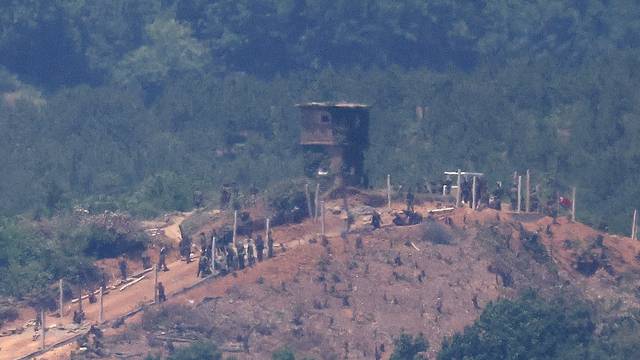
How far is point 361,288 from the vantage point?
68.9 m

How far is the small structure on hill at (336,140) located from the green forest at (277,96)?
590cm

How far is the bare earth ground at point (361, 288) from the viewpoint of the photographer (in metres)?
65.8

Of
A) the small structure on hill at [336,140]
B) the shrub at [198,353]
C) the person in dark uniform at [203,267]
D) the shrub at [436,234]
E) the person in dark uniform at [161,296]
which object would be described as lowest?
the shrub at [198,353]

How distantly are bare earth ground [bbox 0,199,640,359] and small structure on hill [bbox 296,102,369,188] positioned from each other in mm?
3745

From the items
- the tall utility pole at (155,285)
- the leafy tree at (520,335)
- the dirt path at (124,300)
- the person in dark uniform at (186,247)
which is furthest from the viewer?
the person in dark uniform at (186,247)

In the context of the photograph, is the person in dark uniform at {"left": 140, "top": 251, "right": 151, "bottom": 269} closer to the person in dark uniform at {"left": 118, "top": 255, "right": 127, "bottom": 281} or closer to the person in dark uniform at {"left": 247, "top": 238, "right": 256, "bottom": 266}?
the person in dark uniform at {"left": 118, "top": 255, "right": 127, "bottom": 281}

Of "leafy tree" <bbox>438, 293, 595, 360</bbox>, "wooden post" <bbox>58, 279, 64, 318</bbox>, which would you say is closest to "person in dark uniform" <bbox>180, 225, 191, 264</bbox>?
"wooden post" <bbox>58, 279, 64, 318</bbox>

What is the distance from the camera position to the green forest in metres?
97.7

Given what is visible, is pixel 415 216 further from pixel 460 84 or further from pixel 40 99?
pixel 40 99

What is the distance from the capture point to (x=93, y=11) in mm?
134875

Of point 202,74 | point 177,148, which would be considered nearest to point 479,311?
point 177,148

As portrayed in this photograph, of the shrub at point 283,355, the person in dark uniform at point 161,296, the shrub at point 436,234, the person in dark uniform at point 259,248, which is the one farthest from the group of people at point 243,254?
the shrub at point 283,355

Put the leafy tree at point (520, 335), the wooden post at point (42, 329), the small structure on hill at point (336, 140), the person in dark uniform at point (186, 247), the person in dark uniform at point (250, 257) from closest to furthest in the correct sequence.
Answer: the leafy tree at point (520, 335)
the wooden post at point (42, 329)
the person in dark uniform at point (250, 257)
the person in dark uniform at point (186, 247)
the small structure on hill at point (336, 140)

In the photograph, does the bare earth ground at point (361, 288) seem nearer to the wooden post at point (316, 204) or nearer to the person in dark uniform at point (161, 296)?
the person in dark uniform at point (161, 296)
